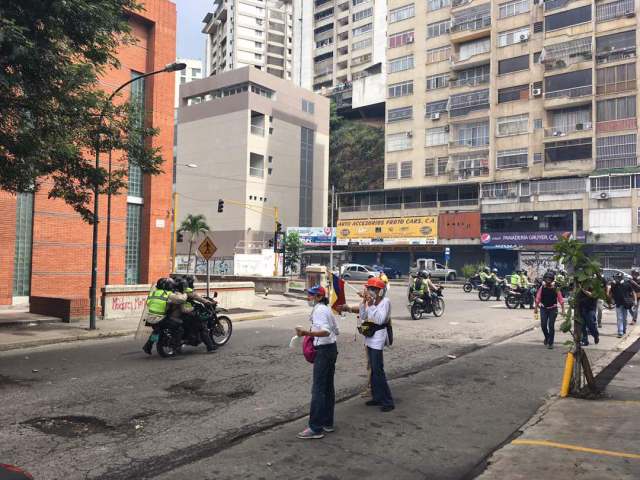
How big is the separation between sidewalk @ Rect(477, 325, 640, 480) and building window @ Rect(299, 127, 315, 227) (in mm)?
69654

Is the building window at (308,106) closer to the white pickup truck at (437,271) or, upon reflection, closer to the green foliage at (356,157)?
the green foliage at (356,157)

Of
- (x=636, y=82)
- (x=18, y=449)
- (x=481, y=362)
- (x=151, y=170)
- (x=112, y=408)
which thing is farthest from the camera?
(x=636, y=82)

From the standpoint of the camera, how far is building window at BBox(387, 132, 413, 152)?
2379 inches

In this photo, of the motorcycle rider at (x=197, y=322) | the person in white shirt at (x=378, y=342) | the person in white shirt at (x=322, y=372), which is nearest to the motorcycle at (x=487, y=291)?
the motorcycle rider at (x=197, y=322)

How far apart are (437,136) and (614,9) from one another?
63.2 ft

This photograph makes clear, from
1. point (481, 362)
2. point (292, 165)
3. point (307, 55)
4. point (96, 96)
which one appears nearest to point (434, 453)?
point (481, 362)

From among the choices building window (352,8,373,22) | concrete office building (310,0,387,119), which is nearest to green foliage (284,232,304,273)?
concrete office building (310,0,387,119)

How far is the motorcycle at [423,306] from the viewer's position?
61.2ft

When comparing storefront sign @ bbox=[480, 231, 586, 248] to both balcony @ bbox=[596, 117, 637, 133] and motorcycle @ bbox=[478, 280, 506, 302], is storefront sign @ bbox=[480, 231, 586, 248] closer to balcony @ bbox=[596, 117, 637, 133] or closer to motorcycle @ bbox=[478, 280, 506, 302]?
balcony @ bbox=[596, 117, 637, 133]

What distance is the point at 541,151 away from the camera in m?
50.1

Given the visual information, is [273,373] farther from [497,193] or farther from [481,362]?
[497,193]

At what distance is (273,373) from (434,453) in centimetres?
441

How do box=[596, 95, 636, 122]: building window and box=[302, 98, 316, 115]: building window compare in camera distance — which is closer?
box=[596, 95, 636, 122]: building window

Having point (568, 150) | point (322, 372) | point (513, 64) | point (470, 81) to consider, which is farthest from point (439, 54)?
point (322, 372)
